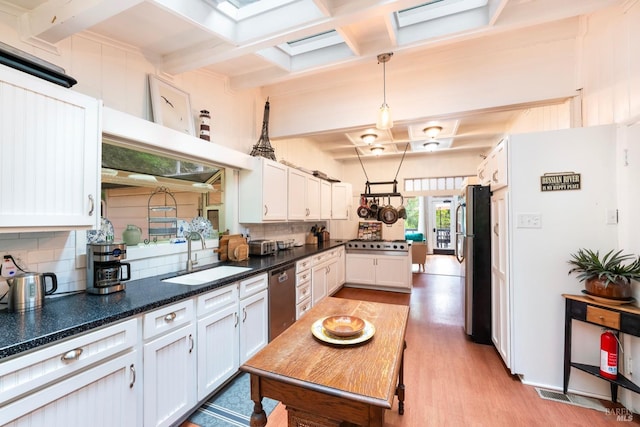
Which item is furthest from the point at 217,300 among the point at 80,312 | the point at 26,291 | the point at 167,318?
the point at 26,291

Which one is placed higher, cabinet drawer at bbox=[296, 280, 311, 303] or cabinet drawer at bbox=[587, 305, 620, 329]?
cabinet drawer at bbox=[587, 305, 620, 329]

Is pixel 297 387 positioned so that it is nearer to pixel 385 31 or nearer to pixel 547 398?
pixel 547 398

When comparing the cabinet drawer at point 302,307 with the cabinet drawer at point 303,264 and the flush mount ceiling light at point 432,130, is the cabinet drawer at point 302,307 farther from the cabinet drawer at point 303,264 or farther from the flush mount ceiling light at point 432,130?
the flush mount ceiling light at point 432,130

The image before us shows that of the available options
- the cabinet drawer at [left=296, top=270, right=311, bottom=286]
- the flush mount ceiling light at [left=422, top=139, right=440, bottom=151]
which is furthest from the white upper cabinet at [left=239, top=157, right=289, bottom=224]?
the flush mount ceiling light at [left=422, top=139, right=440, bottom=151]

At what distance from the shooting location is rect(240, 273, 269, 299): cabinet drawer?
229 centimetres

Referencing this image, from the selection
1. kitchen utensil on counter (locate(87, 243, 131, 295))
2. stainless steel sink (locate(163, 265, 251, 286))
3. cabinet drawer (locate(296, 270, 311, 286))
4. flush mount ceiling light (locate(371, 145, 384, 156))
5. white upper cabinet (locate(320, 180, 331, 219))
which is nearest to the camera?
kitchen utensil on counter (locate(87, 243, 131, 295))

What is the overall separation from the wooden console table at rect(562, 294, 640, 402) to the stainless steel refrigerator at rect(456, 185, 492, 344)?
0.78 m

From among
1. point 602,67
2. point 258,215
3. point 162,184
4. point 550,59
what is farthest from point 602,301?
point 162,184

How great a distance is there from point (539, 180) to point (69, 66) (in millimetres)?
3478

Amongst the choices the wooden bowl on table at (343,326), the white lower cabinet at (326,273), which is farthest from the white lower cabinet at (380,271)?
the wooden bowl on table at (343,326)

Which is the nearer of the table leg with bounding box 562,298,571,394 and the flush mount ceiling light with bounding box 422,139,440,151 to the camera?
the table leg with bounding box 562,298,571,394

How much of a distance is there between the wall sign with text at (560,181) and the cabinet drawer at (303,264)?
243cm

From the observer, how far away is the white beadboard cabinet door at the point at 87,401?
3.52ft

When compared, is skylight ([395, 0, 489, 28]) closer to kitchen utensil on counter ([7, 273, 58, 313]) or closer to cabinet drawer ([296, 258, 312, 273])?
cabinet drawer ([296, 258, 312, 273])
